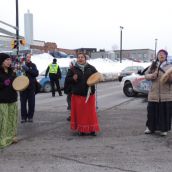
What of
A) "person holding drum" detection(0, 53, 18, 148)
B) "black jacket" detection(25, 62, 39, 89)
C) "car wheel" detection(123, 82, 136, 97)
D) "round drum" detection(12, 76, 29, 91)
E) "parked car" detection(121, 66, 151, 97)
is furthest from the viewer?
"car wheel" detection(123, 82, 136, 97)

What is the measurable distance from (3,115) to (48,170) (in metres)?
1.90

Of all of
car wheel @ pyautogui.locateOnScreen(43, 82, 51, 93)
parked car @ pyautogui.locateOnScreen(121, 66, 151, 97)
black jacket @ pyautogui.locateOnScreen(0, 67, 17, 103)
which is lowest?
car wheel @ pyautogui.locateOnScreen(43, 82, 51, 93)

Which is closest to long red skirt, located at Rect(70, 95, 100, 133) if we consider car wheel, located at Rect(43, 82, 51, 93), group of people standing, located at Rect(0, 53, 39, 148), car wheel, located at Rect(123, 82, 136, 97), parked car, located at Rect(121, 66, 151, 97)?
group of people standing, located at Rect(0, 53, 39, 148)

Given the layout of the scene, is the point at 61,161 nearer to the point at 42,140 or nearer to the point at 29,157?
the point at 29,157

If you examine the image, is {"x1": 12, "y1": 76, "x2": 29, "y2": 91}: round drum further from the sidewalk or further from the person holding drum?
the sidewalk

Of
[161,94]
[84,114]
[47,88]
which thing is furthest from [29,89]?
[47,88]

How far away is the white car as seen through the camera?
1705 cm

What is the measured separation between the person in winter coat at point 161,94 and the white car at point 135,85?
847cm

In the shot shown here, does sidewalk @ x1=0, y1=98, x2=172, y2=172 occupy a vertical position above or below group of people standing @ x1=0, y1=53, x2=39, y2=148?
below

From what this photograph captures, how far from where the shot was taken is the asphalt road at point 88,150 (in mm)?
6072

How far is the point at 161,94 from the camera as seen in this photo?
8195 mm

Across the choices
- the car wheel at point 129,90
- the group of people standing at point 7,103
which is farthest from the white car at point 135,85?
the group of people standing at point 7,103

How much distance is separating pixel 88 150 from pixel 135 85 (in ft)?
35.1

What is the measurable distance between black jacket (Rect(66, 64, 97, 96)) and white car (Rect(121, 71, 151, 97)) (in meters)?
8.65
